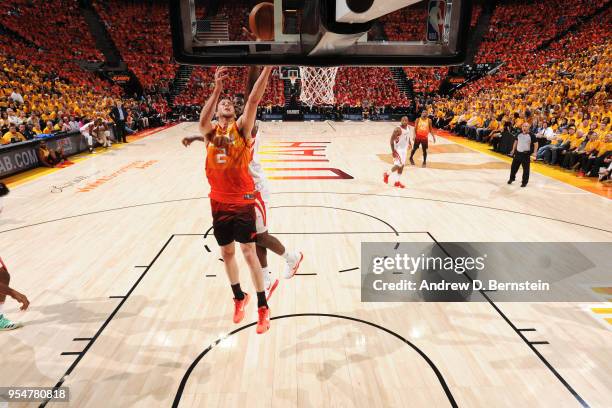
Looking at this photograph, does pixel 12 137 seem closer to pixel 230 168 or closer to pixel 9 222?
pixel 9 222

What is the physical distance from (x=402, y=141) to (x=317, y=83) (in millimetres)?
7080

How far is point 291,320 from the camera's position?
4.18 meters

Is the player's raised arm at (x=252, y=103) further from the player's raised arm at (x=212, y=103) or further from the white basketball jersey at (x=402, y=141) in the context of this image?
the white basketball jersey at (x=402, y=141)

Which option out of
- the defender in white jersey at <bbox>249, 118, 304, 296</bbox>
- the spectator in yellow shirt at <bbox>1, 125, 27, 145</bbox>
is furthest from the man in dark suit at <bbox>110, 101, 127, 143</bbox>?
the defender in white jersey at <bbox>249, 118, 304, 296</bbox>

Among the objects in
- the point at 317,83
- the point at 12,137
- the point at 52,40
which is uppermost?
the point at 52,40

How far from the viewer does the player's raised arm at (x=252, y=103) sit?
10.6 feet

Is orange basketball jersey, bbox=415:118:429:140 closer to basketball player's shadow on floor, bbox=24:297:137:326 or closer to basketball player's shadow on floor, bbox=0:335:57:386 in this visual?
basketball player's shadow on floor, bbox=24:297:137:326

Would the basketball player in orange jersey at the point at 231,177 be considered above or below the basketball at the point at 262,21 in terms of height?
below

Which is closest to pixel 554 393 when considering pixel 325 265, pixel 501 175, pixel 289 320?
pixel 289 320

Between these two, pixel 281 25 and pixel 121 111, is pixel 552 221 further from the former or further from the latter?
pixel 121 111

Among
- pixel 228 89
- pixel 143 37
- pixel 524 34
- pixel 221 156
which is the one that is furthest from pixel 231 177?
pixel 524 34

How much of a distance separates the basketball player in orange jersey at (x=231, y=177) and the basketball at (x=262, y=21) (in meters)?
0.62

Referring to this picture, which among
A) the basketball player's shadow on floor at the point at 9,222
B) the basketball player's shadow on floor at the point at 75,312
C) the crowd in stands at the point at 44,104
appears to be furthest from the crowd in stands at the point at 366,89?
the basketball player's shadow on floor at the point at 75,312

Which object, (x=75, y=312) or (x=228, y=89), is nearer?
(x=75, y=312)
